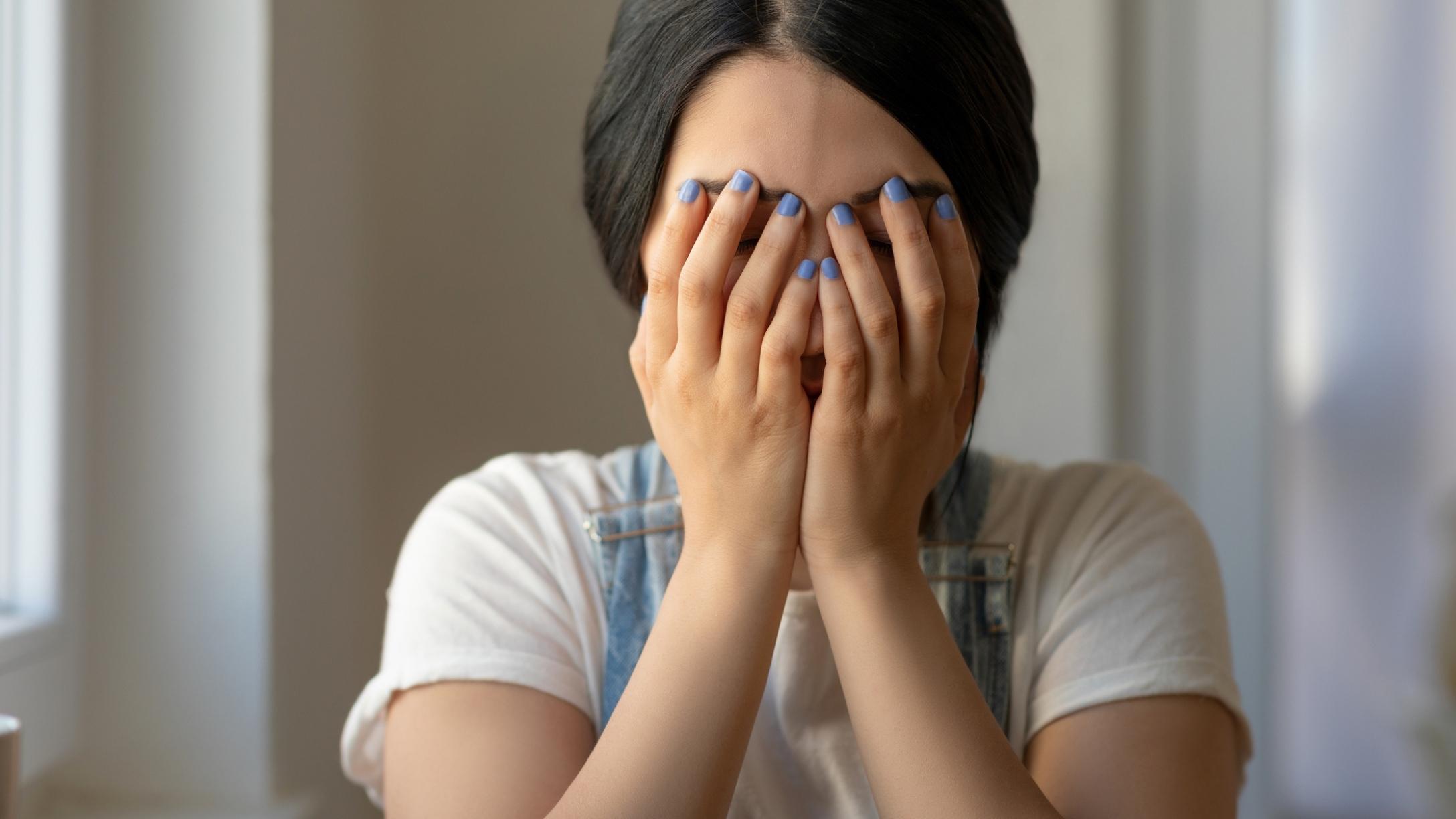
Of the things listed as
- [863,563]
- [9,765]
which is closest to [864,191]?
[863,563]

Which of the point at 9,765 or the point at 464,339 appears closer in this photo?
the point at 9,765

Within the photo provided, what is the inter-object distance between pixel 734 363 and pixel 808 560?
0.14 m

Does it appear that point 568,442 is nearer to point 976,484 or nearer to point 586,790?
point 976,484

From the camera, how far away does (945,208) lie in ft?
2.51

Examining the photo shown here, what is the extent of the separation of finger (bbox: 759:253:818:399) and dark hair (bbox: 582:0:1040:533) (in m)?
0.12

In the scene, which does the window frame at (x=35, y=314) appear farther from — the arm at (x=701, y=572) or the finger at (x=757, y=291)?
the finger at (x=757, y=291)

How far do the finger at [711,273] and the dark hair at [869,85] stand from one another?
9cm

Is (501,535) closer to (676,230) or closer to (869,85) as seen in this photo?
(676,230)

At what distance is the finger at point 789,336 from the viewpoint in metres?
0.74

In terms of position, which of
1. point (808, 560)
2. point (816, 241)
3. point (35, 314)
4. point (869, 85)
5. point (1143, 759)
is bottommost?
point (1143, 759)

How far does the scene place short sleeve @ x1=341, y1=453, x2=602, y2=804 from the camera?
2.64ft

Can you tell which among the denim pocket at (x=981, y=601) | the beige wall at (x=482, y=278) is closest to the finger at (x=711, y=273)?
the denim pocket at (x=981, y=601)

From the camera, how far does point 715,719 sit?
708mm

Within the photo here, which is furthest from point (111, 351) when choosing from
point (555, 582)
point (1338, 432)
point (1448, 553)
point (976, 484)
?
point (1338, 432)
